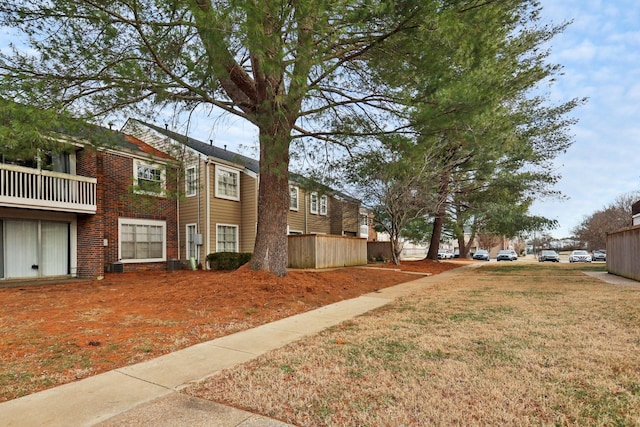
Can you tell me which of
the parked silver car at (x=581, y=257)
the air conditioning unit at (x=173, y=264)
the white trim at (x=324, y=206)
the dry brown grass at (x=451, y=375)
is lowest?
the parked silver car at (x=581, y=257)

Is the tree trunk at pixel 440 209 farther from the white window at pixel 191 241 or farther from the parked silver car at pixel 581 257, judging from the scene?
the parked silver car at pixel 581 257

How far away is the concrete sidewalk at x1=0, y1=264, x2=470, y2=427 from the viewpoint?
267cm

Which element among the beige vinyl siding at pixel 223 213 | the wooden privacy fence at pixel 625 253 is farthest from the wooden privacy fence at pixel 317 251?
the wooden privacy fence at pixel 625 253

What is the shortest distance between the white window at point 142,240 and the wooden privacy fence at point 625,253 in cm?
1746

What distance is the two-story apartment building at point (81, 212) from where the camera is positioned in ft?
34.2

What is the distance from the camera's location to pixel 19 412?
9.27 feet

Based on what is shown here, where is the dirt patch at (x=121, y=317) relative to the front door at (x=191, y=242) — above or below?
below

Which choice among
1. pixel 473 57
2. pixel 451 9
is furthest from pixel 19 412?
pixel 473 57

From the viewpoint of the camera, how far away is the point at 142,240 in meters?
14.6

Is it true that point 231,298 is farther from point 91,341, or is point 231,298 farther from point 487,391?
point 487,391

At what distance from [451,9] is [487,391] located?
19.4ft

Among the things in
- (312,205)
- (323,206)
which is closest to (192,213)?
(312,205)

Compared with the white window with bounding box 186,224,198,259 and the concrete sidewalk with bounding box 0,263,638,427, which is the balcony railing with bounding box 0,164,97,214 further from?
the concrete sidewalk with bounding box 0,263,638,427

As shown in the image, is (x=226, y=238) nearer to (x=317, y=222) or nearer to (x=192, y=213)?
(x=192, y=213)
